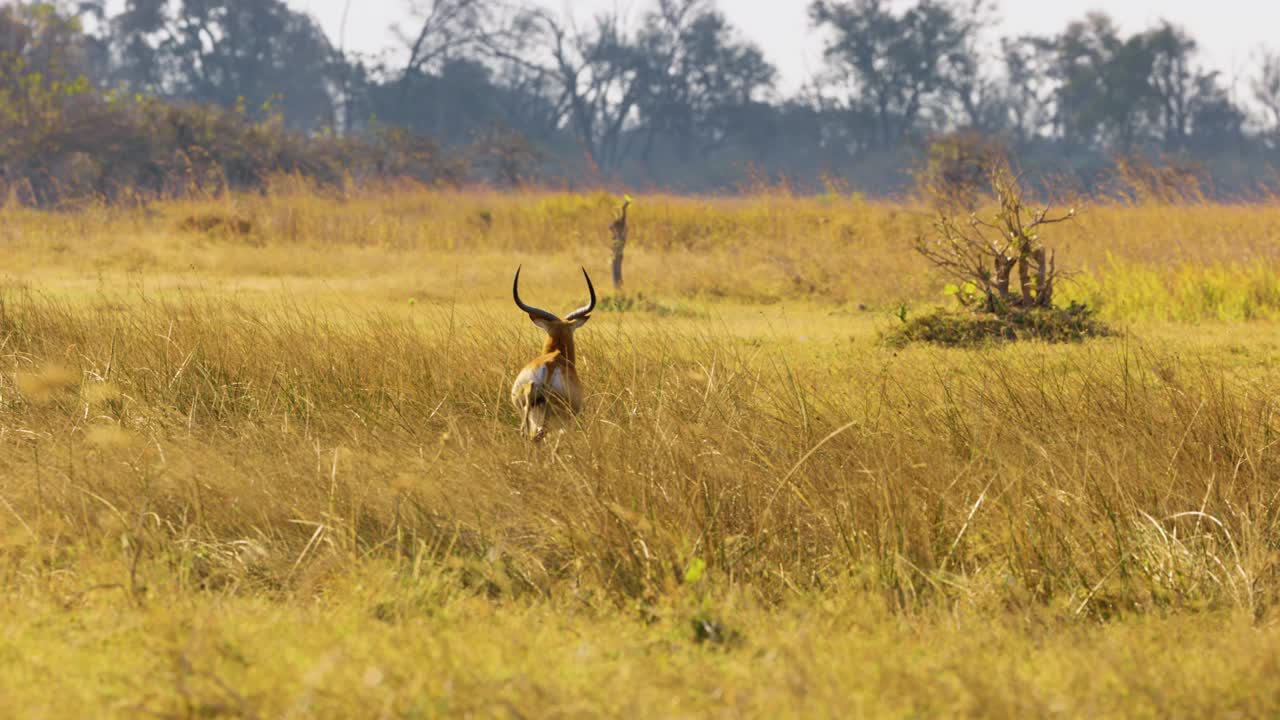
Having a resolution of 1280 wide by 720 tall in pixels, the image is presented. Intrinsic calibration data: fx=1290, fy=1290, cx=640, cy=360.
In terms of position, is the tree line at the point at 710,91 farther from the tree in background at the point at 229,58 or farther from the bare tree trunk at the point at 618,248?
the bare tree trunk at the point at 618,248

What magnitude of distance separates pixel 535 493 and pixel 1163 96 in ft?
160

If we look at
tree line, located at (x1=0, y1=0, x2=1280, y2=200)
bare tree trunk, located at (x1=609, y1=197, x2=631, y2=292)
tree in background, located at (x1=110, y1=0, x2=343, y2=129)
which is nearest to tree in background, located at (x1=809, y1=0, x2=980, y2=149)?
tree line, located at (x1=0, y1=0, x2=1280, y2=200)

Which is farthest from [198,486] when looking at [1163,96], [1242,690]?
[1163,96]

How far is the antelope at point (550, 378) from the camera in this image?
4.67 metres

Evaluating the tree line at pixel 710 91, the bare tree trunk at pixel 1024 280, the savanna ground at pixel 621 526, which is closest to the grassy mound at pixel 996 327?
the bare tree trunk at pixel 1024 280

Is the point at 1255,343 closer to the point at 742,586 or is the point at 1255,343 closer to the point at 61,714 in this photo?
the point at 742,586

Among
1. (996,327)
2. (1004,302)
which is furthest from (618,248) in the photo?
(996,327)

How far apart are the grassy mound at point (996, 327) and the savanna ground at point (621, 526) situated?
1.12ft

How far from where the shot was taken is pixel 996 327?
327 inches

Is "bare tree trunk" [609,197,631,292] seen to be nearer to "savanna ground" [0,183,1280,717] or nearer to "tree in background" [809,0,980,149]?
"savanna ground" [0,183,1280,717]

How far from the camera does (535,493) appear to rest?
4.66 metres

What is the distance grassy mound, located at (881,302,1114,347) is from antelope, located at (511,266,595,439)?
3667 mm

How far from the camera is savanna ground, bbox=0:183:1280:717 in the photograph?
127 inches

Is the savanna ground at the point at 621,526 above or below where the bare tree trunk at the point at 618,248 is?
below
